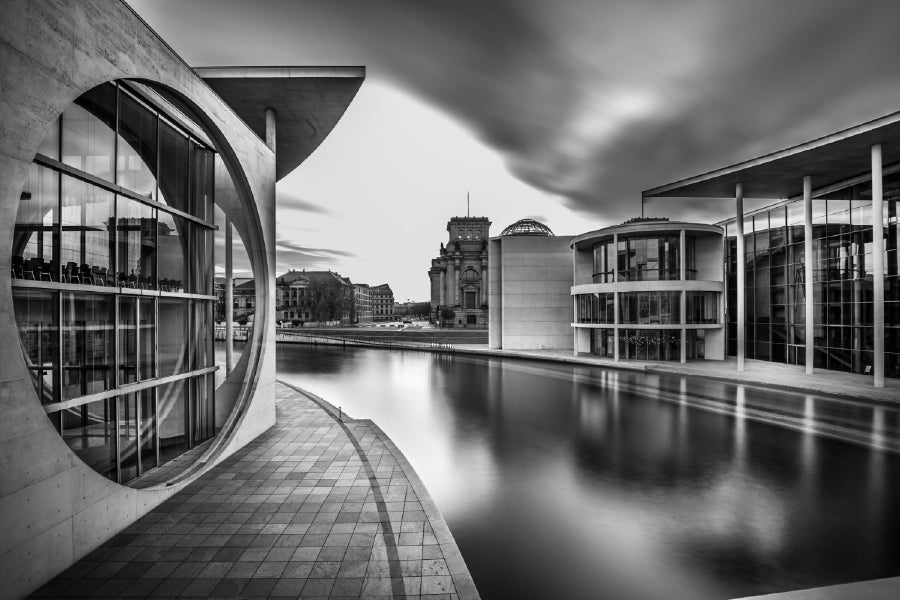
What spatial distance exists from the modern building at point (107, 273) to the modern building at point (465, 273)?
2448 inches

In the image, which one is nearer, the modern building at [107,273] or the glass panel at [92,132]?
the modern building at [107,273]

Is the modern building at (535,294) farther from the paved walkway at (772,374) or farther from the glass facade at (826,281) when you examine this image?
the glass facade at (826,281)

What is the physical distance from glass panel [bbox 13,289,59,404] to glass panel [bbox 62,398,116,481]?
1.05 meters

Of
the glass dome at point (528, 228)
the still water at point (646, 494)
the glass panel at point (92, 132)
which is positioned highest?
the glass dome at point (528, 228)

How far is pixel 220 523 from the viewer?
6.43 m

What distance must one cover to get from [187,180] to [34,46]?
439 cm

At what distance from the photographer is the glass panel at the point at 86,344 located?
6.00 meters

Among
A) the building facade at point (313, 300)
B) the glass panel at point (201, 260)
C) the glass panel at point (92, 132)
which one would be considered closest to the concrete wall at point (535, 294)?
the glass panel at point (201, 260)

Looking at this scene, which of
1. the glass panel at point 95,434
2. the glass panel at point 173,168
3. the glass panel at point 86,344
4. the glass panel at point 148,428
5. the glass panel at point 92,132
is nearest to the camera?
the glass panel at point 92,132

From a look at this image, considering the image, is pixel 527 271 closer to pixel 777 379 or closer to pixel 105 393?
pixel 777 379

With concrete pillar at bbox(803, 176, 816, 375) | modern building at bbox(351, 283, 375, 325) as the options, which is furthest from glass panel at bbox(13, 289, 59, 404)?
modern building at bbox(351, 283, 375, 325)

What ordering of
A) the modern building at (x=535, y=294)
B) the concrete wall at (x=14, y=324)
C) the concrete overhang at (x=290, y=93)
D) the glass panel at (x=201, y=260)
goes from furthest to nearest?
the modern building at (x=535, y=294), the concrete overhang at (x=290, y=93), the glass panel at (x=201, y=260), the concrete wall at (x=14, y=324)

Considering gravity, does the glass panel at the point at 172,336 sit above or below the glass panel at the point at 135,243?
below

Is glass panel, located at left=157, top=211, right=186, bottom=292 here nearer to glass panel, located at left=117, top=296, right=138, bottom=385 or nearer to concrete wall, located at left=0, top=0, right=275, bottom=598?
glass panel, located at left=117, top=296, right=138, bottom=385
